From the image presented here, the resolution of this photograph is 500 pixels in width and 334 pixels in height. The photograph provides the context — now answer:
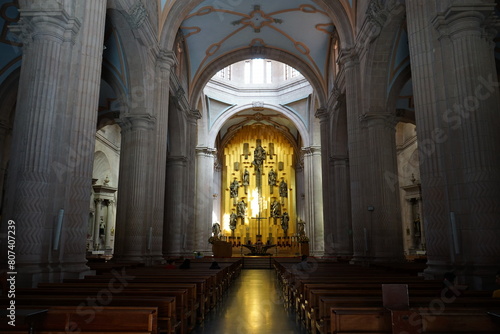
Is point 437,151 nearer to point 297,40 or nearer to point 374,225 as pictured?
point 374,225

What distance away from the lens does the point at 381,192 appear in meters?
11.9

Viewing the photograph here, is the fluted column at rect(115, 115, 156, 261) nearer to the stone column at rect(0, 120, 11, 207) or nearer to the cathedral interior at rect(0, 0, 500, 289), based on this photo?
the cathedral interior at rect(0, 0, 500, 289)

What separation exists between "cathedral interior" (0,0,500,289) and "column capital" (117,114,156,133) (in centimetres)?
6

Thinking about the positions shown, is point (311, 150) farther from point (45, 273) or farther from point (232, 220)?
point (45, 273)

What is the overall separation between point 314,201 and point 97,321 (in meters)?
23.4

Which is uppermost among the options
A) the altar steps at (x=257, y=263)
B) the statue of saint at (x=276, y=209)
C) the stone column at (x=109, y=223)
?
the statue of saint at (x=276, y=209)

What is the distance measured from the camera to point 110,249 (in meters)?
23.3

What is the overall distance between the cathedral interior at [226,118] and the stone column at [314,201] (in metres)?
0.09

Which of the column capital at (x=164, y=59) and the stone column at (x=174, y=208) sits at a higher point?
the column capital at (x=164, y=59)

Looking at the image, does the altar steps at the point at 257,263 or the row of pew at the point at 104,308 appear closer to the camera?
the row of pew at the point at 104,308

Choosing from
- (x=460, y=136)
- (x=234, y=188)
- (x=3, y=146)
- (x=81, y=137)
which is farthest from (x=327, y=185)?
(x=234, y=188)

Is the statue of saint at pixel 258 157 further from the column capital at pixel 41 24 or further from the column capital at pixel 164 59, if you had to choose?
the column capital at pixel 41 24

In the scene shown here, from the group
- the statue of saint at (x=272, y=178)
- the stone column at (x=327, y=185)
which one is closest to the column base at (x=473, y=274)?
the stone column at (x=327, y=185)

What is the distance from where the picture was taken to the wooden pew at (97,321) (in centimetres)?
353
